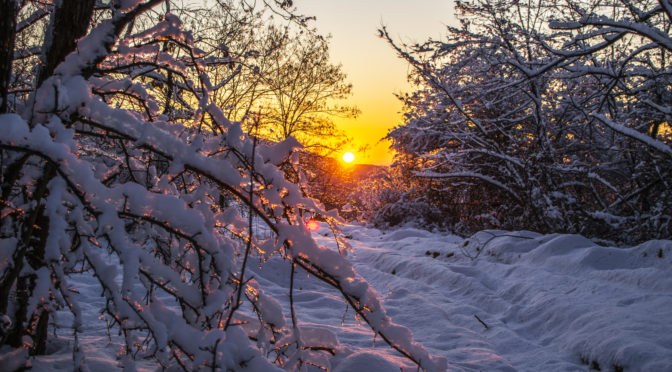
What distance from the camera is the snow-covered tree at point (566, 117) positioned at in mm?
4273

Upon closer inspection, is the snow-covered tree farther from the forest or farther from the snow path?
the snow path

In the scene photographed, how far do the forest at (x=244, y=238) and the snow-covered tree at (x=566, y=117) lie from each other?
2.3 inches

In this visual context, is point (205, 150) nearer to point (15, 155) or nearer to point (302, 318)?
point (15, 155)

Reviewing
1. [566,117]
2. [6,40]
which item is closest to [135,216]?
[6,40]

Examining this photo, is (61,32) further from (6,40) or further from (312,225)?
(312,225)

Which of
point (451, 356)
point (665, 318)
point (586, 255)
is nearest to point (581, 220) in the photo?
point (586, 255)

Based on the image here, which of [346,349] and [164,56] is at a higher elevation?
[164,56]

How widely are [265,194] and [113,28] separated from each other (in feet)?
2.84

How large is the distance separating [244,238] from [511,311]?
318 centimetres

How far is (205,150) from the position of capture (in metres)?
1.47

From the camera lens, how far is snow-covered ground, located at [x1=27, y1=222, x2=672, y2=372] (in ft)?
7.64

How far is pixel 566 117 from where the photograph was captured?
7.78 metres

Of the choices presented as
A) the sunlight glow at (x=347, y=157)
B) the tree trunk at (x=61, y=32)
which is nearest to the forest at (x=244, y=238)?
the tree trunk at (x=61, y=32)

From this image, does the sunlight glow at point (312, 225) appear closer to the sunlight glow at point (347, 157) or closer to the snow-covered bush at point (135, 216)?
the snow-covered bush at point (135, 216)
